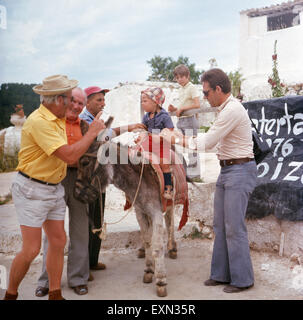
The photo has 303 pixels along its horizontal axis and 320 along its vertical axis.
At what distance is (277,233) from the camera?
14.0ft

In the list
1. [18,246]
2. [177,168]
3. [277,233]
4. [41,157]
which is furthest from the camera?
[18,246]

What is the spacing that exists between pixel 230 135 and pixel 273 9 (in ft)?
58.7

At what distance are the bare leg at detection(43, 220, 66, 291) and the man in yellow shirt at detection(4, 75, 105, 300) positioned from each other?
14 centimetres

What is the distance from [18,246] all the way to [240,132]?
3.39 meters

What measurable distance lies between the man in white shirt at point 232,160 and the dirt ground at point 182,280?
0.78 feet

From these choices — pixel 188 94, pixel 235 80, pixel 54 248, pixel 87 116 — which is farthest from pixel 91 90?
pixel 235 80

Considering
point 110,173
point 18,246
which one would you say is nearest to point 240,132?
point 110,173

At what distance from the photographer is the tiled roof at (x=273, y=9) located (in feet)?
57.1

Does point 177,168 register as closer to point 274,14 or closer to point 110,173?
point 110,173

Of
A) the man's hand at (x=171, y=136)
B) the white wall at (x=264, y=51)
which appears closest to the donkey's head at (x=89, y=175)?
the man's hand at (x=171, y=136)

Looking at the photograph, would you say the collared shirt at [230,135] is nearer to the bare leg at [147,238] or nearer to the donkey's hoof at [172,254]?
the bare leg at [147,238]

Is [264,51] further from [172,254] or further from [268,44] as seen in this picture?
[172,254]

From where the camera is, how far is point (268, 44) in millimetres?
18578

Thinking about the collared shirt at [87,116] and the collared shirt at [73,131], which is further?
the collared shirt at [87,116]
